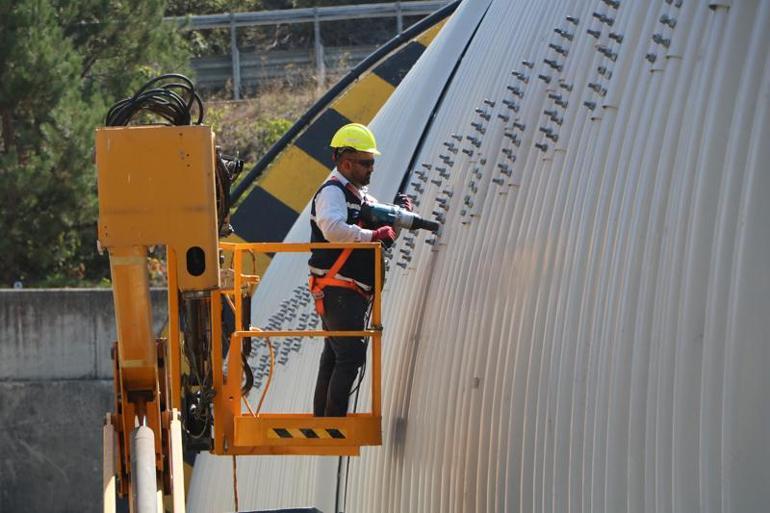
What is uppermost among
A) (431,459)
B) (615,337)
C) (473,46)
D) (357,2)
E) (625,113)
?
(357,2)

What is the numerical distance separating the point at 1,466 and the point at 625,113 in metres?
15.8

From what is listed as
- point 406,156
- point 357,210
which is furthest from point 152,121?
point 357,210

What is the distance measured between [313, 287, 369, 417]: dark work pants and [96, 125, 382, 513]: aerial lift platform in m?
0.19

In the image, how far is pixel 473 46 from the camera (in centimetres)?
965

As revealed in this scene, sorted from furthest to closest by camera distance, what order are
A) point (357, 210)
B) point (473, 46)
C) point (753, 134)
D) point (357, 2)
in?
1. point (357, 2)
2. point (473, 46)
3. point (357, 210)
4. point (753, 134)

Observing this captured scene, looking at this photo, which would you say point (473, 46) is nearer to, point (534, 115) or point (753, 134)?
point (534, 115)

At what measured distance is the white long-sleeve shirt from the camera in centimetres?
697

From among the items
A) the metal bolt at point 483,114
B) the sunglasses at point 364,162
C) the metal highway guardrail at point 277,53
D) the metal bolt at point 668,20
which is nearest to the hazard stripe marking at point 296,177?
the metal bolt at point 483,114

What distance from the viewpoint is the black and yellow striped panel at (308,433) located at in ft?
22.9

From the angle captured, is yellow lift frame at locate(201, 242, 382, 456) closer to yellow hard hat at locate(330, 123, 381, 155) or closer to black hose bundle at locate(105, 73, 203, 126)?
yellow hard hat at locate(330, 123, 381, 155)

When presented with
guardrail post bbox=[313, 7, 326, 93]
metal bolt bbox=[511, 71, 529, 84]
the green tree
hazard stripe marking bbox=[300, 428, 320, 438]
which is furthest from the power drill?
guardrail post bbox=[313, 7, 326, 93]

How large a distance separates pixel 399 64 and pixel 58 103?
830 centimetres

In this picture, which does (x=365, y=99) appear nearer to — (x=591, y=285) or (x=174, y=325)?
(x=174, y=325)

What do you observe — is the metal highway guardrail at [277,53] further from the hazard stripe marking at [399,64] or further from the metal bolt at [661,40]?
the metal bolt at [661,40]
